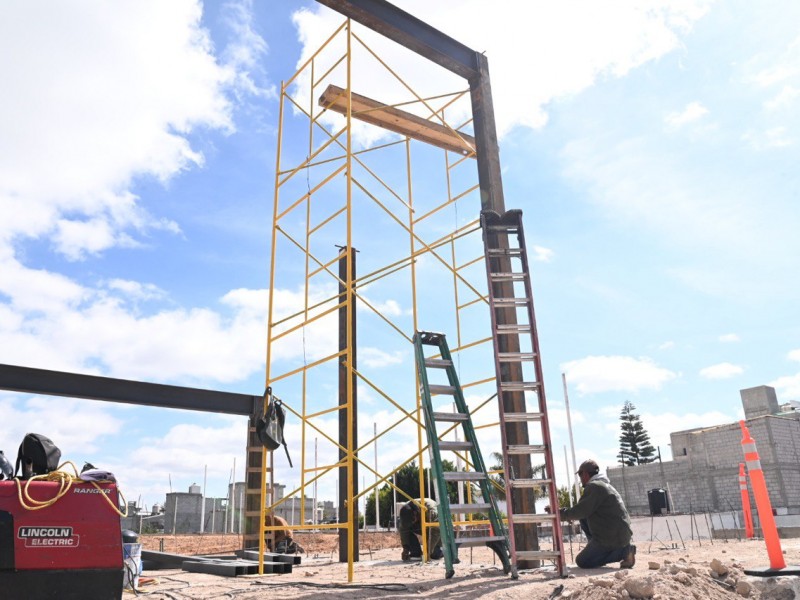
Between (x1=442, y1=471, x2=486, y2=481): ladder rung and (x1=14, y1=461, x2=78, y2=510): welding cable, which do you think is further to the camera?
(x1=442, y1=471, x2=486, y2=481): ladder rung

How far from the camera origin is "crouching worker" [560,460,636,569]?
22.8 ft

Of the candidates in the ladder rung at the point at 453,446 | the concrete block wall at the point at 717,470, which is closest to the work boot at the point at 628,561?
A: the ladder rung at the point at 453,446

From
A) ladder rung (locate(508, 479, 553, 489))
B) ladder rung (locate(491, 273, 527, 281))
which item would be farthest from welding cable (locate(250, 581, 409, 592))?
ladder rung (locate(491, 273, 527, 281))

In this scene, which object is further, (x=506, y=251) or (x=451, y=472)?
(x=506, y=251)

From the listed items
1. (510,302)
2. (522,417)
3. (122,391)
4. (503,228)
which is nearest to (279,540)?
(122,391)

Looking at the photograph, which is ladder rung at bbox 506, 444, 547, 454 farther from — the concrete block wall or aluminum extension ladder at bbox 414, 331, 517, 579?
Answer: the concrete block wall

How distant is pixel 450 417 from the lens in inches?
282

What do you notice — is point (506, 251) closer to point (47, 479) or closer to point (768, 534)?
point (768, 534)

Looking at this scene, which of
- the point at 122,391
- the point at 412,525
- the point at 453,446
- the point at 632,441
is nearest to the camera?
the point at 453,446

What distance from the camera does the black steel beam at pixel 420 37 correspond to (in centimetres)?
909

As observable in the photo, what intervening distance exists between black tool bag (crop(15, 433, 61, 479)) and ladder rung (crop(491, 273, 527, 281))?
14.7 feet

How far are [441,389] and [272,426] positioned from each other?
2613 mm

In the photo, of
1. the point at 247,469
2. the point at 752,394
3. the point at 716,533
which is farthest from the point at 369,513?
the point at 247,469

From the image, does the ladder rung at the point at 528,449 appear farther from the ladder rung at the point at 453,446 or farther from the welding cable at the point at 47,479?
the welding cable at the point at 47,479
